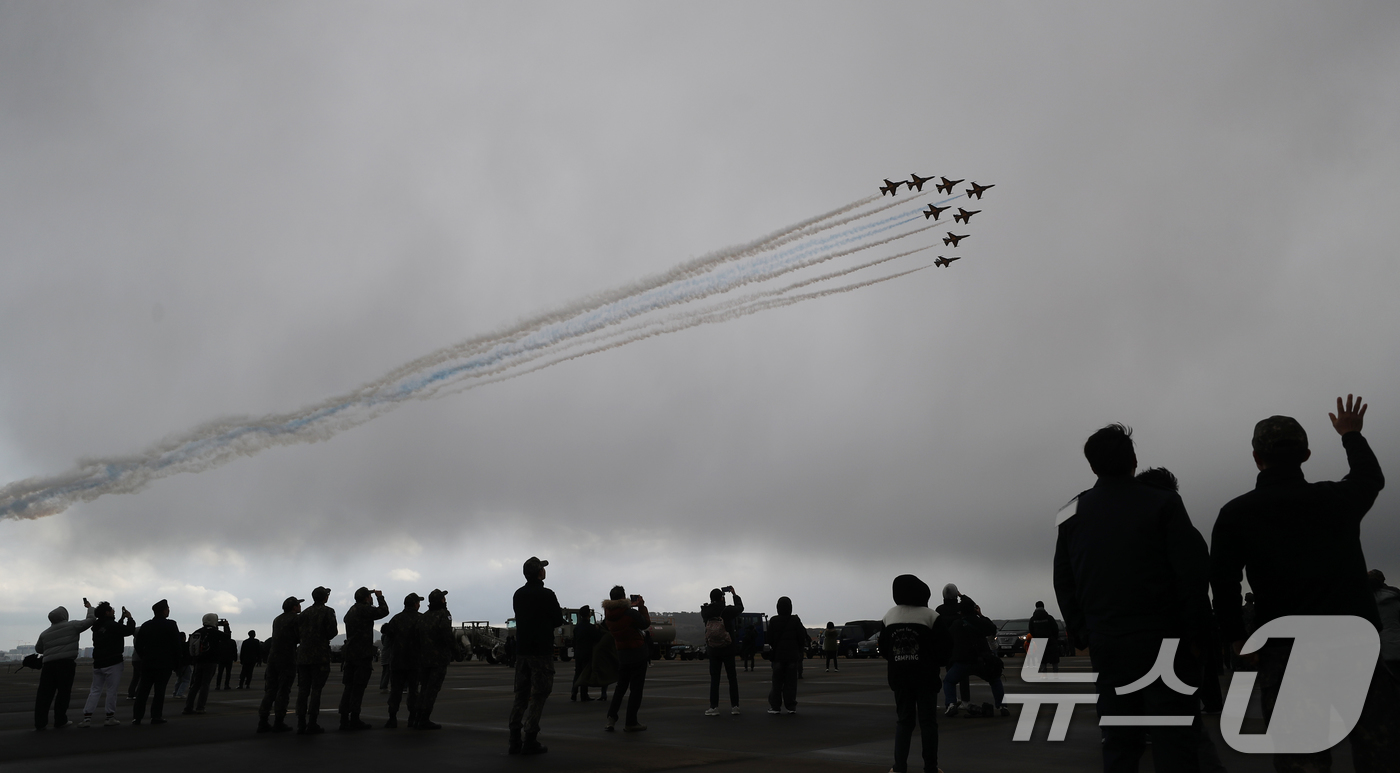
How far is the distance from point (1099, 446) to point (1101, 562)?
0.62 metres

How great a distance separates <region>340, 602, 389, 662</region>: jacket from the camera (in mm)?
11336

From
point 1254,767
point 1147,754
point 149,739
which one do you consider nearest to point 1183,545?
point 1254,767

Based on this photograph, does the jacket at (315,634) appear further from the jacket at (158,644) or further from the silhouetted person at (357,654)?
the jacket at (158,644)

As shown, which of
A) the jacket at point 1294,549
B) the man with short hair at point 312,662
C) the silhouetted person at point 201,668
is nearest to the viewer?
the jacket at point 1294,549

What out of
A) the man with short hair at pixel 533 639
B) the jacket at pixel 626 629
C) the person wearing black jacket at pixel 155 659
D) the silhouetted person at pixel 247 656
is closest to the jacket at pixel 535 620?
the man with short hair at pixel 533 639

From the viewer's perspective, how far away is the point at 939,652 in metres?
6.71

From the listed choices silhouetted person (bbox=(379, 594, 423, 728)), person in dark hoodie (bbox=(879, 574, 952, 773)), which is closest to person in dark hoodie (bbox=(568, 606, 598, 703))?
silhouetted person (bbox=(379, 594, 423, 728))

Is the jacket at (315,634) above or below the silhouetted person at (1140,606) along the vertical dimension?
below

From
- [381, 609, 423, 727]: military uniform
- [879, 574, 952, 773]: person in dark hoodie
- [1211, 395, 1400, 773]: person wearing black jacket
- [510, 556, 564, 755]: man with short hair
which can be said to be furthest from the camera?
[381, 609, 423, 727]: military uniform

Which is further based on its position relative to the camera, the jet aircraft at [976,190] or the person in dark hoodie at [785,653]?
the jet aircraft at [976,190]

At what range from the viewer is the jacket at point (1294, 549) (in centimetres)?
359

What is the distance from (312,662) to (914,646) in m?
8.08

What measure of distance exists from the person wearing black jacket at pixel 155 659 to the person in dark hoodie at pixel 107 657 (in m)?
0.26

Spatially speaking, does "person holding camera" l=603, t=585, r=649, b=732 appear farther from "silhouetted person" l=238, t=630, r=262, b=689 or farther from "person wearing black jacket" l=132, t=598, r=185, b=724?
"silhouetted person" l=238, t=630, r=262, b=689
